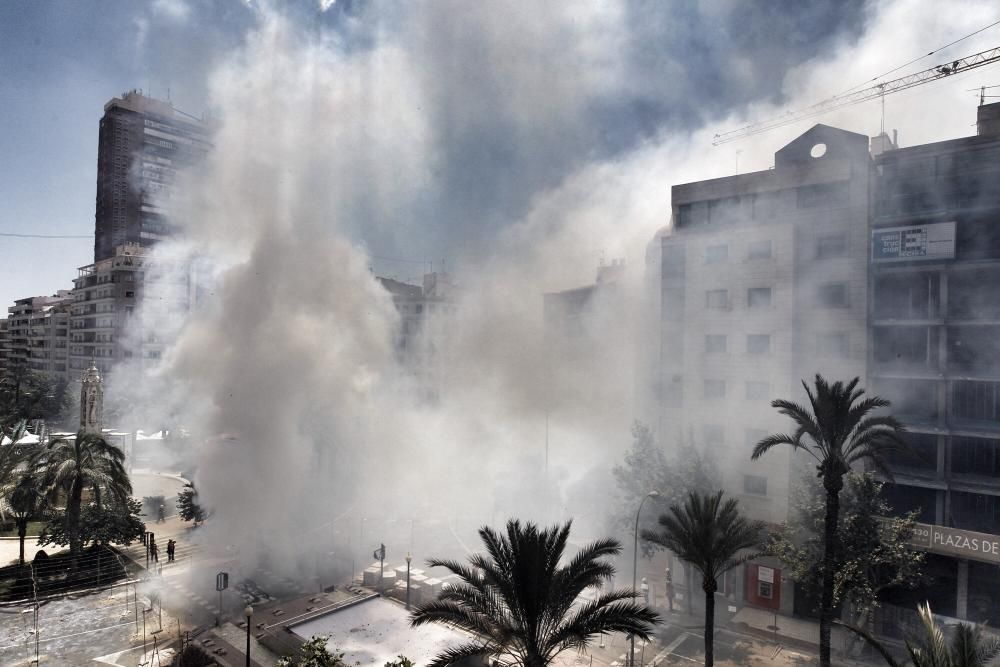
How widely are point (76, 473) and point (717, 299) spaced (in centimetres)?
3031

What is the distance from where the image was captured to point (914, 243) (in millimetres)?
24844

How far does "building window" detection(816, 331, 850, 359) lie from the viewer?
87.0 feet

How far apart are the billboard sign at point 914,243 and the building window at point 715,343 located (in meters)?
7.26

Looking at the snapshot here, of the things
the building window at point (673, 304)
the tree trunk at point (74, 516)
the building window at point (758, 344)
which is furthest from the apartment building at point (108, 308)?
the building window at point (758, 344)

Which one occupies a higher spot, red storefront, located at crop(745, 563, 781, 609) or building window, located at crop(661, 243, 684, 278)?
building window, located at crop(661, 243, 684, 278)

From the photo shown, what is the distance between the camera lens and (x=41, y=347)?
9050 centimetres

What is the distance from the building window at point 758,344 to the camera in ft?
93.7

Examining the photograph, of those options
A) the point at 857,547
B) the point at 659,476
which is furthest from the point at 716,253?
the point at 857,547

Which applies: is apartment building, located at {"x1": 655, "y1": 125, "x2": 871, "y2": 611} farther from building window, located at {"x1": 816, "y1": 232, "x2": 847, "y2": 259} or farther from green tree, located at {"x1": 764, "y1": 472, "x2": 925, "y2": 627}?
green tree, located at {"x1": 764, "y1": 472, "x2": 925, "y2": 627}

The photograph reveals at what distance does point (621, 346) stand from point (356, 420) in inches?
765

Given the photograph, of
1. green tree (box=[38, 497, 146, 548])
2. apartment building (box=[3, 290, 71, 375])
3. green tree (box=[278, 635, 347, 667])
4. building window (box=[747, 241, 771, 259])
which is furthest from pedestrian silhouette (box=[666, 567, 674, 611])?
apartment building (box=[3, 290, 71, 375])

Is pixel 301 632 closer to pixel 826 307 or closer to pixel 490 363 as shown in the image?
pixel 826 307

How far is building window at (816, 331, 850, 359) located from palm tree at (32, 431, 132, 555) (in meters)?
31.8

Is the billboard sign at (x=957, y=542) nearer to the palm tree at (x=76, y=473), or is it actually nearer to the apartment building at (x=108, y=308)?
the palm tree at (x=76, y=473)
